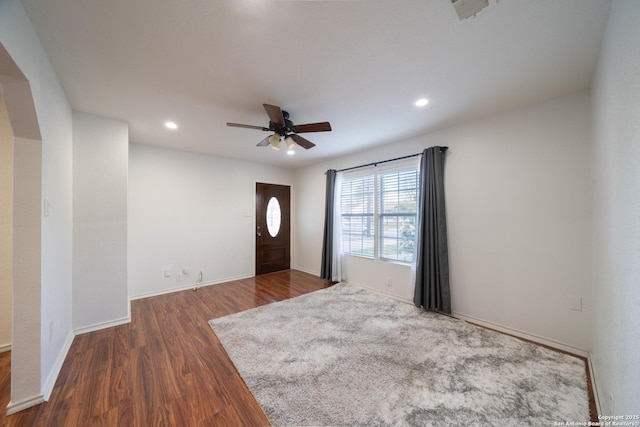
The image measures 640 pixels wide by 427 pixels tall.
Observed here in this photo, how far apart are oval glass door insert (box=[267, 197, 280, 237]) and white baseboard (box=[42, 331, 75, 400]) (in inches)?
132

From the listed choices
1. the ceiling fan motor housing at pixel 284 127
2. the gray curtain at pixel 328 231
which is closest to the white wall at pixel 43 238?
the ceiling fan motor housing at pixel 284 127

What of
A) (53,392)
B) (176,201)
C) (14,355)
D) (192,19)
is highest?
(192,19)

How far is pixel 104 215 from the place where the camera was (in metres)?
2.62

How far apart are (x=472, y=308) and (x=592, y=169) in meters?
1.83

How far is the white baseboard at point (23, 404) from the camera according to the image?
149 centimetres

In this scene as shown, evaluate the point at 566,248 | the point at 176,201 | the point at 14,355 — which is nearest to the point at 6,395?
the point at 14,355

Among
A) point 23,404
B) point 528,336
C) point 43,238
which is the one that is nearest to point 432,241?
point 528,336

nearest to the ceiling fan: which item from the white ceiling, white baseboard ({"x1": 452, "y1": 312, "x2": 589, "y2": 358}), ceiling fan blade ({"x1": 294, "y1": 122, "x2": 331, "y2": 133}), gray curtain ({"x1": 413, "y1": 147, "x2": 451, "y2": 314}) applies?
ceiling fan blade ({"x1": 294, "y1": 122, "x2": 331, "y2": 133})

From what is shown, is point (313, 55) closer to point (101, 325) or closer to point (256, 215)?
point (101, 325)

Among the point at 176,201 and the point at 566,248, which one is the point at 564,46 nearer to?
the point at 566,248

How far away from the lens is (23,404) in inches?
59.8

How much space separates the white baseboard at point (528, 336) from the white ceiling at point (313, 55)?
243 cm

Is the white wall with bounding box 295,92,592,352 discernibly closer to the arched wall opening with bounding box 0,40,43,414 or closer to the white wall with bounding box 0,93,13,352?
the arched wall opening with bounding box 0,40,43,414

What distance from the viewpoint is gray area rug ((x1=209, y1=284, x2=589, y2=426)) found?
4.86 ft
